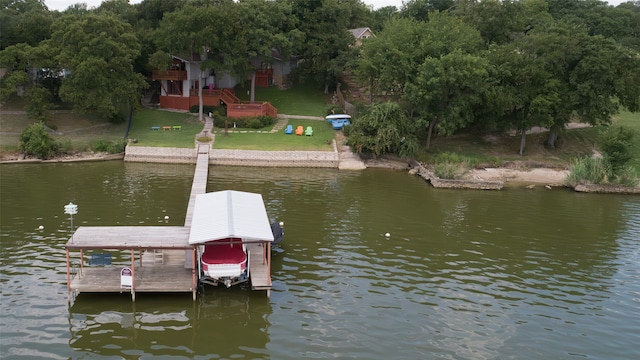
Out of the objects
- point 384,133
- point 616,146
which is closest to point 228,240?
point 384,133

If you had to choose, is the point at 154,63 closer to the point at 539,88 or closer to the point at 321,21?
the point at 321,21

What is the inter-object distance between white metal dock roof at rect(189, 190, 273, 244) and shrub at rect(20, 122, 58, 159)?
28.0 metres

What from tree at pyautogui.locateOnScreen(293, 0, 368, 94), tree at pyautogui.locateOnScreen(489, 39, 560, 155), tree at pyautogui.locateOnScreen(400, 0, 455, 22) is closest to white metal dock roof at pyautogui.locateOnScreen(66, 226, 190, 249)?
tree at pyautogui.locateOnScreen(489, 39, 560, 155)

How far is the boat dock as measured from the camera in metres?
23.3

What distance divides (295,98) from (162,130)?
66.2ft

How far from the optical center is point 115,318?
2228cm

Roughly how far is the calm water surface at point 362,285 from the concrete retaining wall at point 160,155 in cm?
869

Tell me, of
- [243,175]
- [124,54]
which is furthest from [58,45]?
[243,175]

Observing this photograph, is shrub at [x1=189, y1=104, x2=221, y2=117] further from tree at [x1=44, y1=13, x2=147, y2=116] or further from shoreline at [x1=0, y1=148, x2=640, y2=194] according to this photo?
shoreline at [x1=0, y1=148, x2=640, y2=194]

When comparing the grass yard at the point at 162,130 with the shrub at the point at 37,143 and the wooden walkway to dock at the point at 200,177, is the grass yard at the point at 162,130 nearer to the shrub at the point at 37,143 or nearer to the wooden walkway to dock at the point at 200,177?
the wooden walkway to dock at the point at 200,177

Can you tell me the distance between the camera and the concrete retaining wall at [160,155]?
52.5 m

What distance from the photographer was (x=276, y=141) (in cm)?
5612

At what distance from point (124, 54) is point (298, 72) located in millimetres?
23651

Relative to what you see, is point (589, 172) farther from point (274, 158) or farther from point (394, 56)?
point (274, 158)
